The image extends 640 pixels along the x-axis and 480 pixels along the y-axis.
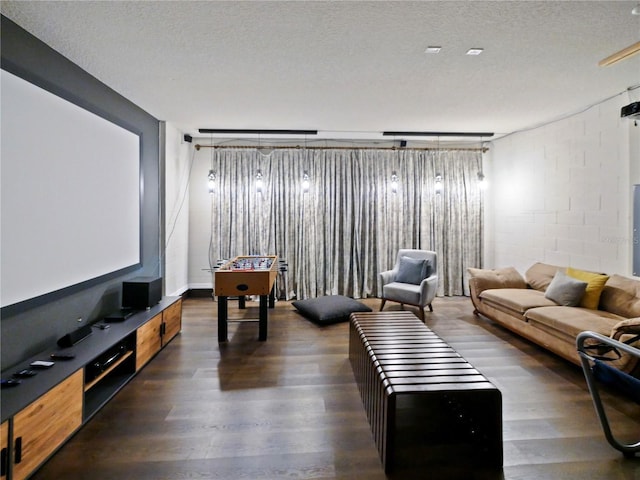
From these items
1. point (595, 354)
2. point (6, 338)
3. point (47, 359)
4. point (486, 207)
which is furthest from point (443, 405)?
point (486, 207)

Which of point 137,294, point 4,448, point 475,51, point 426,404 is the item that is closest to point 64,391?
point 4,448

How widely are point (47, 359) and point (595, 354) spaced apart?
410 cm

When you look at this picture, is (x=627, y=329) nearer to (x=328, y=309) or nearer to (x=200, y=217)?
(x=328, y=309)

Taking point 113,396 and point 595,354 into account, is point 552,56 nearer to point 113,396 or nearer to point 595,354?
point 595,354

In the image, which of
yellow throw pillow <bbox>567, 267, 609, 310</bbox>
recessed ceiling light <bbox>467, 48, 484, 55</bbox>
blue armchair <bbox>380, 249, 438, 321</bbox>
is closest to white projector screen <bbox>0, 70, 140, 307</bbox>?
recessed ceiling light <bbox>467, 48, 484, 55</bbox>

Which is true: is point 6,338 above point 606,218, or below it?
below

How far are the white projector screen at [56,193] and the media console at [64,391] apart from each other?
20.5 inches

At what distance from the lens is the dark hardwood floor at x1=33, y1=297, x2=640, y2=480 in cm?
184

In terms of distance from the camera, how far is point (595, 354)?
2717 millimetres

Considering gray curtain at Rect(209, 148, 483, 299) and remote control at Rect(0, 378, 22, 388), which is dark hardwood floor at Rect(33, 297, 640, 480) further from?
gray curtain at Rect(209, 148, 483, 299)

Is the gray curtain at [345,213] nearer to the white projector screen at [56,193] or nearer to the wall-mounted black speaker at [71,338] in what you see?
the white projector screen at [56,193]

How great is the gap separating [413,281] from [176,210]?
375cm

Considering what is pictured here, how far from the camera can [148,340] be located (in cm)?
312

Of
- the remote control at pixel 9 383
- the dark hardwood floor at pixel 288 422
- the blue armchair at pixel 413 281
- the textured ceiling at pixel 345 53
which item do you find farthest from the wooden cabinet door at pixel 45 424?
the blue armchair at pixel 413 281
